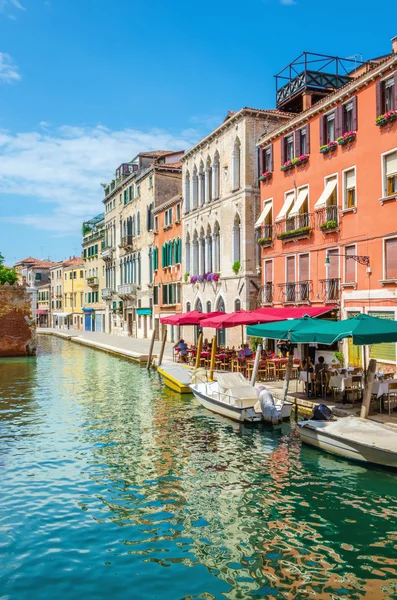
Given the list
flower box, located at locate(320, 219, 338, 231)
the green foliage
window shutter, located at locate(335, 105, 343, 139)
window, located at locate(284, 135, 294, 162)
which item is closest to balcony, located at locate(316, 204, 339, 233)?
flower box, located at locate(320, 219, 338, 231)

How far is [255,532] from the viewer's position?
803cm

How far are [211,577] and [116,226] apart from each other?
5092 cm

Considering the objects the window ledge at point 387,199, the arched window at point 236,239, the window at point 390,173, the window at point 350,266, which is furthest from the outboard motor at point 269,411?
the arched window at point 236,239

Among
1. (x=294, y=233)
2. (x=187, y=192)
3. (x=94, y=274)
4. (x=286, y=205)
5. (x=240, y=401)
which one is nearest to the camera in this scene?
(x=240, y=401)

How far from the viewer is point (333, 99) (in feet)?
67.3

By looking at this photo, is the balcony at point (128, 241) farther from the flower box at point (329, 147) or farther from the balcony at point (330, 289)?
the balcony at point (330, 289)

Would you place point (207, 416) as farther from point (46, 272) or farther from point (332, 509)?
point (46, 272)

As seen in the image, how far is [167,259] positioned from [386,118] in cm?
2421

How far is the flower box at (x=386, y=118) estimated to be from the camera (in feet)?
57.6

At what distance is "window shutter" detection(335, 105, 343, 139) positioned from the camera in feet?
66.8

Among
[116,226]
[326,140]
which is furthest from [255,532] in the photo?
[116,226]

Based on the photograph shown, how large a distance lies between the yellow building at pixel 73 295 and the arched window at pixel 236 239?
4526 centimetres

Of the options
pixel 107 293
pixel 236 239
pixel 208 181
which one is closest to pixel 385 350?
pixel 236 239

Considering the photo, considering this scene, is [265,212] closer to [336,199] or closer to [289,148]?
[289,148]
